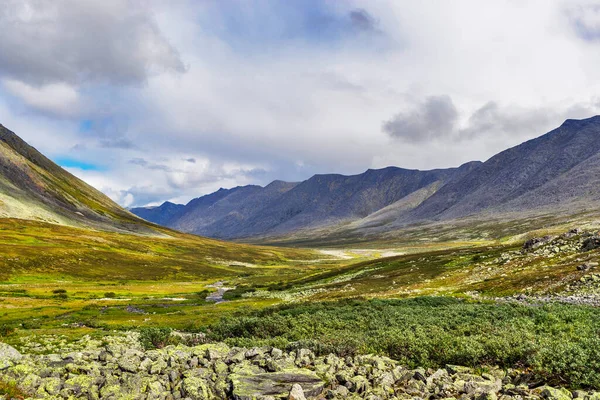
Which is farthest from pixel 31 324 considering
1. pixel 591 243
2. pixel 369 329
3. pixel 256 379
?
pixel 591 243

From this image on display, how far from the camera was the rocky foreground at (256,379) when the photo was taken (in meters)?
14.6

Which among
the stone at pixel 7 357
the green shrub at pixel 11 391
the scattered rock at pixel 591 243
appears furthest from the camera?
the scattered rock at pixel 591 243

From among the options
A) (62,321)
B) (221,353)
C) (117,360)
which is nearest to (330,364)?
(221,353)

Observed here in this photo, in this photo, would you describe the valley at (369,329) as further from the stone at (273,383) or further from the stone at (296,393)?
the stone at (296,393)

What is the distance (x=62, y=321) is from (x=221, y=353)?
40396mm

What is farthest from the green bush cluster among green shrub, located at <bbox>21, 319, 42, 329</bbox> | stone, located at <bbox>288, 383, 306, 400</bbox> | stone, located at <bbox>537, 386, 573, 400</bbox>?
green shrub, located at <bbox>21, 319, 42, 329</bbox>

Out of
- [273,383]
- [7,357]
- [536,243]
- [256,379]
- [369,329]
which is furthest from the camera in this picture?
[536,243]

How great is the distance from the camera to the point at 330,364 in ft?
58.3

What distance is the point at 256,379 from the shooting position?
16.0m

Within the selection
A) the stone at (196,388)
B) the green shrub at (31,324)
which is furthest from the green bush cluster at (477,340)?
the green shrub at (31,324)

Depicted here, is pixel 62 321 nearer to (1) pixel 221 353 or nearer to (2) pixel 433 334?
(1) pixel 221 353

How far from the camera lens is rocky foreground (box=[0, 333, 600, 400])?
1459 cm

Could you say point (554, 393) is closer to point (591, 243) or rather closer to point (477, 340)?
point (477, 340)

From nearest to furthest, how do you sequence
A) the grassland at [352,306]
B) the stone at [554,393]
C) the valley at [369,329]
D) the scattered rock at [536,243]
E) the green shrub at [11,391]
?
the stone at [554,393] → the green shrub at [11,391] → the valley at [369,329] → the grassland at [352,306] → the scattered rock at [536,243]
